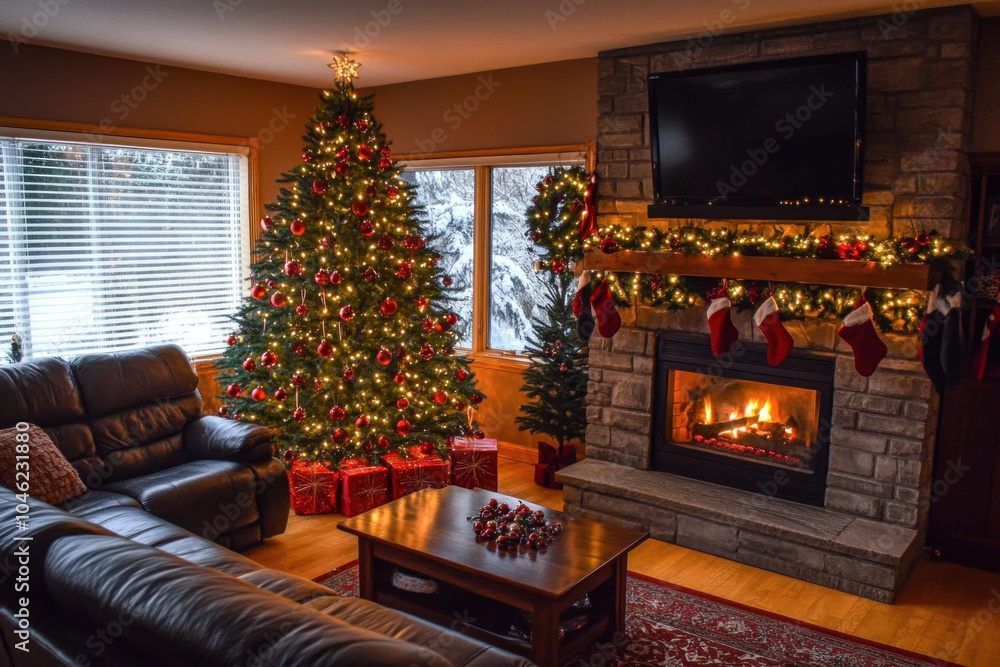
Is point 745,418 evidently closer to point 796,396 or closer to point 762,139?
point 796,396

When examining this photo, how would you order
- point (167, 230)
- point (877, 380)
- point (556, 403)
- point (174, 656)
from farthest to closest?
point (167, 230) → point (556, 403) → point (877, 380) → point (174, 656)

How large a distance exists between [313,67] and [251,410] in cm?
235

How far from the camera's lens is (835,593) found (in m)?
3.79

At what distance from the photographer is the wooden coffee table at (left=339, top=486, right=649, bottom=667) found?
289cm

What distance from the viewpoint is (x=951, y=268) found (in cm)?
368

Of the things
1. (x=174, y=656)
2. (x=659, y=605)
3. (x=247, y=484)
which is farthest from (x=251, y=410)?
(x=174, y=656)

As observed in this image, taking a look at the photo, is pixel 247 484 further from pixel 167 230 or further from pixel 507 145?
pixel 507 145

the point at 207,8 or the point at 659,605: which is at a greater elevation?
the point at 207,8

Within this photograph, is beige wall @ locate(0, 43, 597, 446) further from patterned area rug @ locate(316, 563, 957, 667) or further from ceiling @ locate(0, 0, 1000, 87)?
patterned area rug @ locate(316, 563, 957, 667)

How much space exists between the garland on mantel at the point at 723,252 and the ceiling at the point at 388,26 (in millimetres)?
984

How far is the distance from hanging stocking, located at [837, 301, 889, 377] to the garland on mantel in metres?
0.14

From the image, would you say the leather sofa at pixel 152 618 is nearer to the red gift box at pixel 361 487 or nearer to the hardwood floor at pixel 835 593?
the hardwood floor at pixel 835 593
